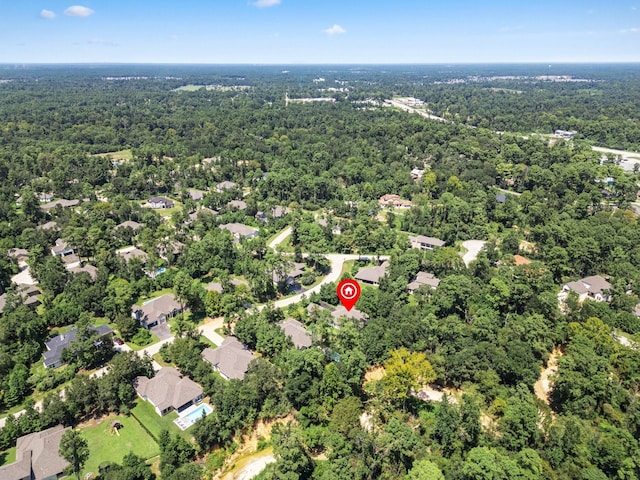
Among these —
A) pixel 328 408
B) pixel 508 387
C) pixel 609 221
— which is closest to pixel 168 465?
pixel 328 408

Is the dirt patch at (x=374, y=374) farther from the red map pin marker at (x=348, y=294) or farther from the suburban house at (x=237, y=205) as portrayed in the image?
the suburban house at (x=237, y=205)

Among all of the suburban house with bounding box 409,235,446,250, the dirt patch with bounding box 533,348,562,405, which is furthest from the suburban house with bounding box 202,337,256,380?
the suburban house with bounding box 409,235,446,250

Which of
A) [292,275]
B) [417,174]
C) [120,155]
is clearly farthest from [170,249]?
[120,155]

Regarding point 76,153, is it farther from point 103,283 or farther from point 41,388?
point 41,388

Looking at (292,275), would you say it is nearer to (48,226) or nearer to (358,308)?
(358,308)

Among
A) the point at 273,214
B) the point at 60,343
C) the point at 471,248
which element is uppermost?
the point at 273,214

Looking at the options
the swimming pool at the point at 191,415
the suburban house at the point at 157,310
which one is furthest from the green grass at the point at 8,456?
the suburban house at the point at 157,310

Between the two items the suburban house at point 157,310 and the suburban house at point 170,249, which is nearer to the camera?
the suburban house at point 157,310
